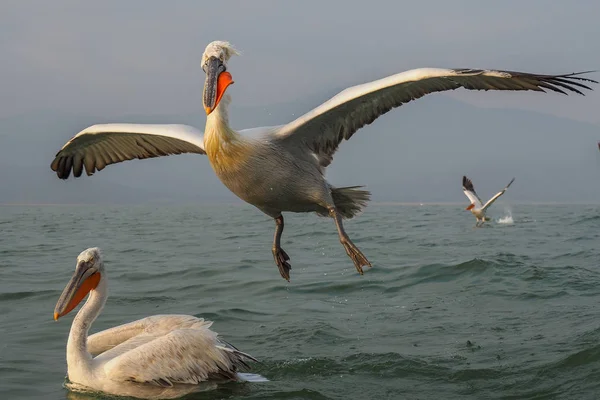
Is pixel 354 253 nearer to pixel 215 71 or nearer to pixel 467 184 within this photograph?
pixel 215 71

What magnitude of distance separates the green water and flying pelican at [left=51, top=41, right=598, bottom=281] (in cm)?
135

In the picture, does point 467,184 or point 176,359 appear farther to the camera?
point 467,184

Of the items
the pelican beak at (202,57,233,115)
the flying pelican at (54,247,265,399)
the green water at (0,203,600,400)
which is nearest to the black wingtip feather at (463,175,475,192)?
the green water at (0,203,600,400)

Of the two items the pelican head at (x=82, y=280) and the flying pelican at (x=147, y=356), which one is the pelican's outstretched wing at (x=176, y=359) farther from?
the pelican head at (x=82, y=280)

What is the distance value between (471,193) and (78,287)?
64.7 ft

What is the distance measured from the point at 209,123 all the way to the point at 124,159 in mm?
2595

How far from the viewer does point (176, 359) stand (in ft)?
22.6

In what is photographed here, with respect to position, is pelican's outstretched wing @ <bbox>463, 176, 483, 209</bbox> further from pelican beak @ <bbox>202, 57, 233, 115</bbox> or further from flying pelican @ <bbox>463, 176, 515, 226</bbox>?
pelican beak @ <bbox>202, 57, 233, 115</bbox>

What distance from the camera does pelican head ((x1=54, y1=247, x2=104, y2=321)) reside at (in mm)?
7301

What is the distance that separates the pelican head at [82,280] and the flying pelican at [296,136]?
1.36 metres

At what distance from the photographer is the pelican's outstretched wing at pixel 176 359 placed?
6.79 metres

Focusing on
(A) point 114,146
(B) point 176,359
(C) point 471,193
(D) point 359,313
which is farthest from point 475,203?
(B) point 176,359

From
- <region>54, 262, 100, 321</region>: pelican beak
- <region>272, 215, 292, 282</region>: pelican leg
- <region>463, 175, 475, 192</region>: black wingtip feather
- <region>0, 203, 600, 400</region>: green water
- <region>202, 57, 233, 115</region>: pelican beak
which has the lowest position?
<region>0, 203, 600, 400</region>: green water

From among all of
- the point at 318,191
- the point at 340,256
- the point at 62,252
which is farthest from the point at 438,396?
the point at 62,252
